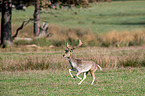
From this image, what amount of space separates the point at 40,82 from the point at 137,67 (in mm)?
4964

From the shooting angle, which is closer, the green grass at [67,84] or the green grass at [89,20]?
the green grass at [67,84]

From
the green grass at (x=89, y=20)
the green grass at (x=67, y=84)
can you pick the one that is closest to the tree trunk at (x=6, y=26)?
the green grass at (x=89, y=20)

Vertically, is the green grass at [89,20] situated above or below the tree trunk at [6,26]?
below

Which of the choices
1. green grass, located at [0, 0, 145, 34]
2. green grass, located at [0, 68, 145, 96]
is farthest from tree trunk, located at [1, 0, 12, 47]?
green grass, located at [0, 68, 145, 96]

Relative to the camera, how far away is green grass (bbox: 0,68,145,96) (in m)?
8.70

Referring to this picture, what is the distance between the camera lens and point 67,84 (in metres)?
9.68

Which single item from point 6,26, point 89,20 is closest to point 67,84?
point 6,26

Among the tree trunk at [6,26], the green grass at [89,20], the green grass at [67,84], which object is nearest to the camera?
the green grass at [67,84]

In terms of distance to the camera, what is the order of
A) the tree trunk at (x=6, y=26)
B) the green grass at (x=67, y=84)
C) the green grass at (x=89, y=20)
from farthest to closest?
1. the green grass at (x=89, y=20)
2. the tree trunk at (x=6, y=26)
3. the green grass at (x=67, y=84)

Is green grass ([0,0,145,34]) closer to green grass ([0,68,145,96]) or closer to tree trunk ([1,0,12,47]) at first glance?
tree trunk ([1,0,12,47])

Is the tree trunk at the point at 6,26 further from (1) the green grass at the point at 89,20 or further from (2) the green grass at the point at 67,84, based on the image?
(2) the green grass at the point at 67,84

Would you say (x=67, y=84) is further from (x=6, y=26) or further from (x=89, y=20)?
(x=89, y=20)

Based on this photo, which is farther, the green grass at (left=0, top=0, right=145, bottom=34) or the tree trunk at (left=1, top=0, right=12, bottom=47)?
the green grass at (left=0, top=0, right=145, bottom=34)

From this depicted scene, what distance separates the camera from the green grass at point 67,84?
28.5 ft
